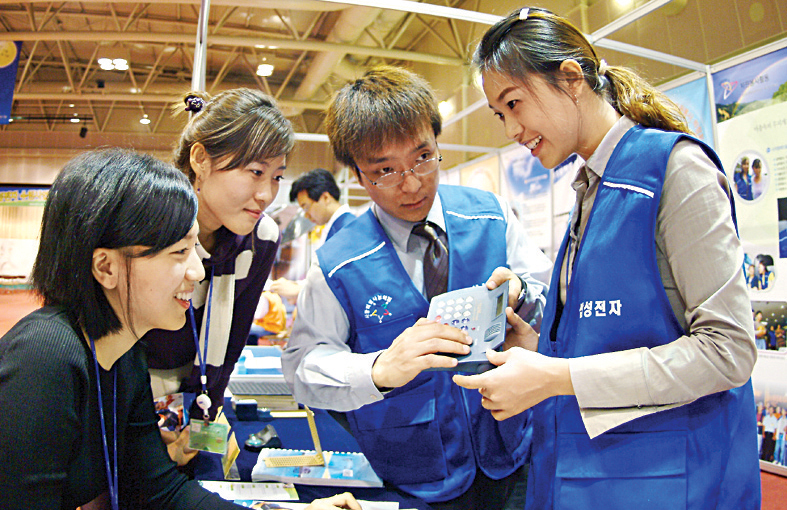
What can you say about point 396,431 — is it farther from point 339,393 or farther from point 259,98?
point 259,98

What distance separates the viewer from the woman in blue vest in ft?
2.47

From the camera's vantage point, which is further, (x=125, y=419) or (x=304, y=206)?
(x=304, y=206)

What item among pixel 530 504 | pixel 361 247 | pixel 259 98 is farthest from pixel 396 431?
pixel 259 98

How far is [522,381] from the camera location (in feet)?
2.77

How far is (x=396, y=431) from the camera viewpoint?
1.23 metres

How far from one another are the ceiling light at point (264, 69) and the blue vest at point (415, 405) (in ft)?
6.45

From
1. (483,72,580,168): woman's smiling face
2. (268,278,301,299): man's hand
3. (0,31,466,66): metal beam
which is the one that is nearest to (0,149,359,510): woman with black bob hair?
(483,72,580,168): woman's smiling face

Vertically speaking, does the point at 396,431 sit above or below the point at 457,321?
below

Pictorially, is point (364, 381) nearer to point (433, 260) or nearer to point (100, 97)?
point (433, 260)

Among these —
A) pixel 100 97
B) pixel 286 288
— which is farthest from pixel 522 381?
pixel 286 288

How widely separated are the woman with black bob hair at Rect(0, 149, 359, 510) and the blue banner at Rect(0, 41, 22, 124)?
2.91 ft

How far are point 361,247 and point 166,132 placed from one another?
836 mm

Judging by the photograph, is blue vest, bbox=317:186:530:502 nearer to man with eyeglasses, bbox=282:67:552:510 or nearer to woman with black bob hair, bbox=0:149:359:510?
man with eyeglasses, bbox=282:67:552:510

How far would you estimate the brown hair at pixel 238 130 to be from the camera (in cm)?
139
